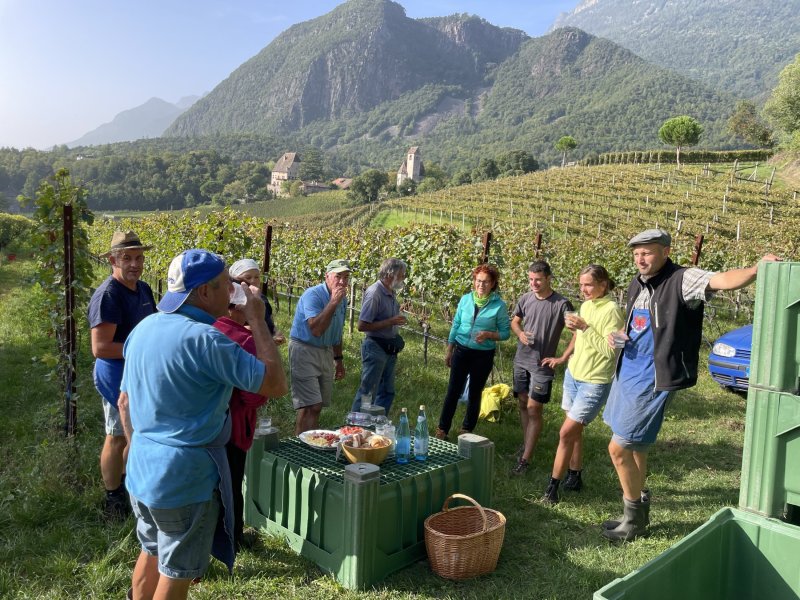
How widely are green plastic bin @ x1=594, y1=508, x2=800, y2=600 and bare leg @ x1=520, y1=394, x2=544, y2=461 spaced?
109 inches

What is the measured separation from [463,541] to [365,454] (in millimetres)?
670

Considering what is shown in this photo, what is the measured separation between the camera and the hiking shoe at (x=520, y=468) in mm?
4602

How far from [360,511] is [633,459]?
1637 mm

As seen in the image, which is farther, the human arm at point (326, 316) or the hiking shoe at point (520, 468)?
the hiking shoe at point (520, 468)

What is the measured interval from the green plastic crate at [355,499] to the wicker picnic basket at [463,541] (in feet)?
0.38

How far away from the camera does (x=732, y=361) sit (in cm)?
721

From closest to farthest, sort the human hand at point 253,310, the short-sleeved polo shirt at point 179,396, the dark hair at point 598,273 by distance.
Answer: the short-sleeved polo shirt at point 179,396, the human hand at point 253,310, the dark hair at point 598,273

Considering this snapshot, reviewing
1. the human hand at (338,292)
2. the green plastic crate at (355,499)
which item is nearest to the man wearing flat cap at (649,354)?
the green plastic crate at (355,499)

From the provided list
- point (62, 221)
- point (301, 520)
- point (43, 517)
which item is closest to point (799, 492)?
point (301, 520)

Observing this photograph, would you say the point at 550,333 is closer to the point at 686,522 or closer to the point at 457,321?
the point at 457,321

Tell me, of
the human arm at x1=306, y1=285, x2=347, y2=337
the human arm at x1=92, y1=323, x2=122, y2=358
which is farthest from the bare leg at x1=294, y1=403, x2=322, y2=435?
the human arm at x1=92, y1=323, x2=122, y2=358

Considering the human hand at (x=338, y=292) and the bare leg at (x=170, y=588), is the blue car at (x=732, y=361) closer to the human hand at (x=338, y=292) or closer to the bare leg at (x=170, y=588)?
the human hand at (x=338, y=292)

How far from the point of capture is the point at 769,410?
5.86ft

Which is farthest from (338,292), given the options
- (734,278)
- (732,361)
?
(732,361)
